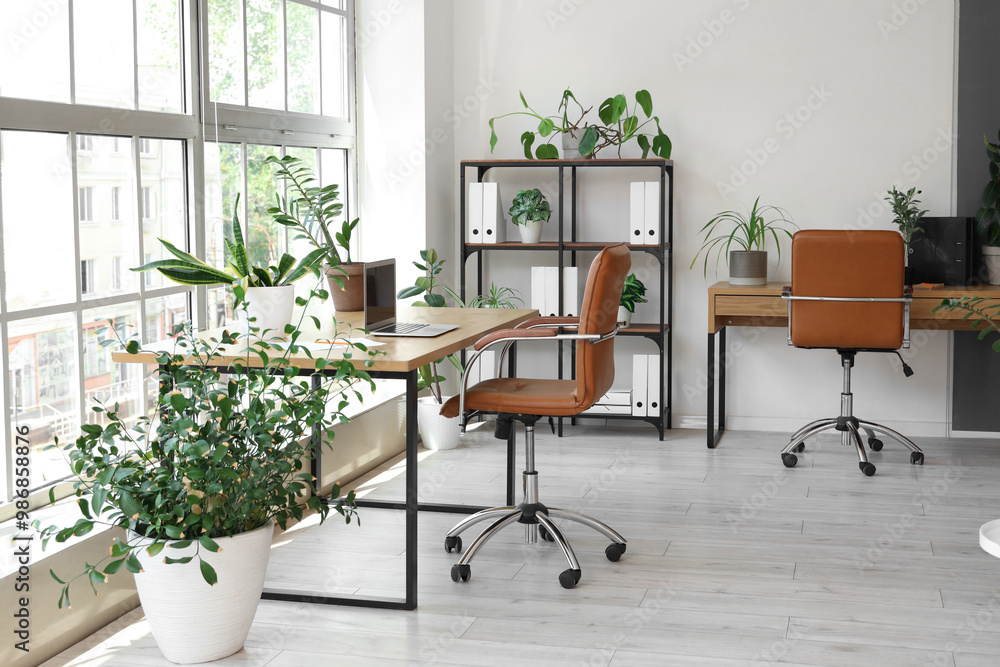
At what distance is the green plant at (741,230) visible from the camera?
529 cm

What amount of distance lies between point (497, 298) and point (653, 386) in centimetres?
98

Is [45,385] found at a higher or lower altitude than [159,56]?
lower

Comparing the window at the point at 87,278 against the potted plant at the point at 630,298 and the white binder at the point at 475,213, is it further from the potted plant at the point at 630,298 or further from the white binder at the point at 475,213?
the potted plant at the point at 630,298

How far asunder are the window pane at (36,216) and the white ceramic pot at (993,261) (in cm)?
407

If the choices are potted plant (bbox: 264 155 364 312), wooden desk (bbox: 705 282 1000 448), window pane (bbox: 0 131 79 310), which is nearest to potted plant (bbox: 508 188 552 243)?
wooden desk (bbox: 705 282 1000 448)

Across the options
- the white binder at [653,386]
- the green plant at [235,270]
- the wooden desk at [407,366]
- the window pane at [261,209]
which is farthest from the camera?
the white binder at [653,386]

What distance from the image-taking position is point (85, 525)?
2.33 m

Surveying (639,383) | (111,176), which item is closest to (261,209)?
(111,176)

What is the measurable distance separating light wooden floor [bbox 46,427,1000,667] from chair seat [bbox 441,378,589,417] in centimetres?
53

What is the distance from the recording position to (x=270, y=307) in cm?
319

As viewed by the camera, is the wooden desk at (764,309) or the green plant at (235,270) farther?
the wooden desk at (764,309)

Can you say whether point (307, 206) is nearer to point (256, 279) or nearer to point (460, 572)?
point (256, 279)

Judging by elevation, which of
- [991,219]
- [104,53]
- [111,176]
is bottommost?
[991,219]

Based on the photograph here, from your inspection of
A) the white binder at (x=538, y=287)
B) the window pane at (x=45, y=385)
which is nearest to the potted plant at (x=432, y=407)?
the white binder at (x=538, y=287)
